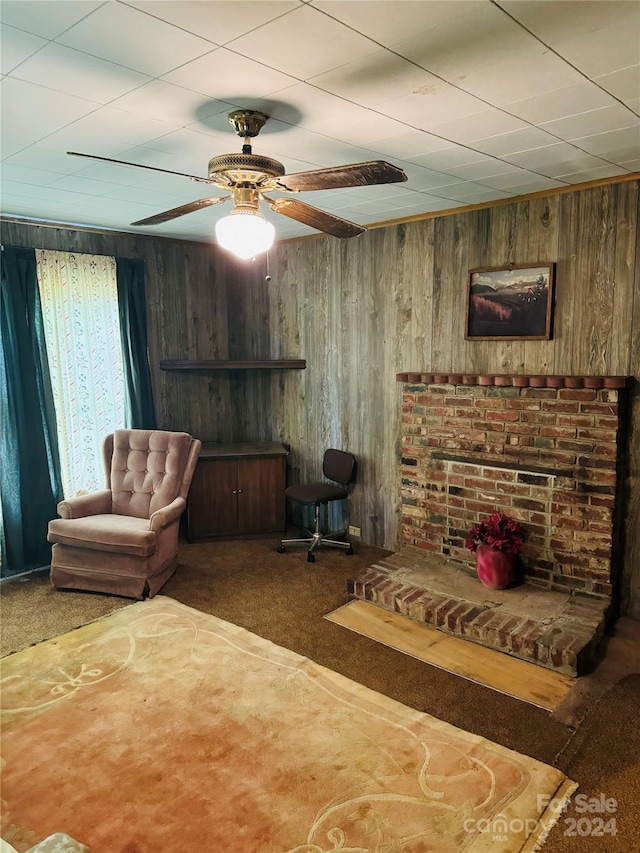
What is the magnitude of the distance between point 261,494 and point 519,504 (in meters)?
2.15

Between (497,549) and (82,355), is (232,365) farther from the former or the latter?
(497,549)

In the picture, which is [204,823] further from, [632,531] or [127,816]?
[632,531]

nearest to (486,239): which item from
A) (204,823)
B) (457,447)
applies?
(457,447)

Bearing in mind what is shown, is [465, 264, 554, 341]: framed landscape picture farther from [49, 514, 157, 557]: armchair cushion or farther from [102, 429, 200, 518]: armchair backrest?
[49, 514, 157, 557]: armchair cushion

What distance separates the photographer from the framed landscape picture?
3.64m

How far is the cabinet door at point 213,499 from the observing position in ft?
15.9

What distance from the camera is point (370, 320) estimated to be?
459 centimetres

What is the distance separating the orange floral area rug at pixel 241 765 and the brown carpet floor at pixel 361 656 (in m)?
0.11

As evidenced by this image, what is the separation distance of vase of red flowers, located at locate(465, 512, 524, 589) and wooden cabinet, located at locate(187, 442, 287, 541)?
188 cm

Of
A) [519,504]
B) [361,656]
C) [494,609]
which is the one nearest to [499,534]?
[519,504]

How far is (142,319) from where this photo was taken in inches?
193

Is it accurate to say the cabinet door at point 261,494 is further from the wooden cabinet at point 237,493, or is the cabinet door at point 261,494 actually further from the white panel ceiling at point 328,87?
the white panel ceiling at point 328,87

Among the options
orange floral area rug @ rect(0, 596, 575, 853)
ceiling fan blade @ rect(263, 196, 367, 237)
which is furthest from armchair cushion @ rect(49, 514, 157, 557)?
ceiling fan blade @ rect(263, 196, 367, 237)

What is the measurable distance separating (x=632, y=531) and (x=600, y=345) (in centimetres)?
110
